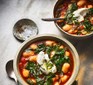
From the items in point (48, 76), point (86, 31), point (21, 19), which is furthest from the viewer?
point (21, 19)

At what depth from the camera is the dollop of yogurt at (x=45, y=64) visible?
147 centimetres

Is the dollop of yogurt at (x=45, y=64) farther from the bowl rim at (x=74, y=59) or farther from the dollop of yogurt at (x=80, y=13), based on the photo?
the dollop of yogurt at (x=80, y=13)

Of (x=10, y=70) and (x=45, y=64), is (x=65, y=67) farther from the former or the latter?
(x=10, y=70)

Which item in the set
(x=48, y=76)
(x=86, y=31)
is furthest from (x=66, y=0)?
(x=48, y=76)

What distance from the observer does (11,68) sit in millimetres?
1616

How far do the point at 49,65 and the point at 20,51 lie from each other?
0.15 meters

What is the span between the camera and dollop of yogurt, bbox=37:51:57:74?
4.83 feet

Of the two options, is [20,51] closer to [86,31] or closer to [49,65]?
[49,65]

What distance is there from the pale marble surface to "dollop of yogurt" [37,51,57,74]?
18 cm

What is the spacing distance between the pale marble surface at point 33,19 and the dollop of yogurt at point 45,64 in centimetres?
18

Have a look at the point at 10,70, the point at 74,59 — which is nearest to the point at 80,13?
the point at 74,59

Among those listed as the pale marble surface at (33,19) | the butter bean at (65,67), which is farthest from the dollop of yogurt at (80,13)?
the butter bean at (65,67)

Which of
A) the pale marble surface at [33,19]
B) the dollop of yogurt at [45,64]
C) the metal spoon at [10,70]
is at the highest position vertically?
the pale marble surface at [33,19]

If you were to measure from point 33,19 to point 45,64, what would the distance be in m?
0.32
